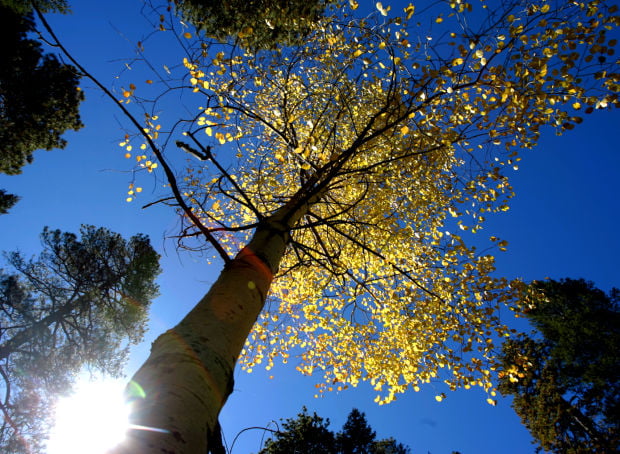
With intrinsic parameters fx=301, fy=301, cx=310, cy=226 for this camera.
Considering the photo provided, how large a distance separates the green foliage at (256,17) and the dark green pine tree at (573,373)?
1321 centimetres

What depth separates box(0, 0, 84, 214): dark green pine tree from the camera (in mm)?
9156

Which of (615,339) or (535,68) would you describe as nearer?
(535,68)

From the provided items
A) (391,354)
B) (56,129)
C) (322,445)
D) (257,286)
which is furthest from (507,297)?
(56,129)

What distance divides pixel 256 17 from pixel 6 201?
10.1 m

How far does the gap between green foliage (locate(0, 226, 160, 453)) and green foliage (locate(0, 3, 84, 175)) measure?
3.62 m

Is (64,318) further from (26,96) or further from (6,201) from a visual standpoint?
(26,96)

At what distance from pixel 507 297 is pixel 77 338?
14407 mm

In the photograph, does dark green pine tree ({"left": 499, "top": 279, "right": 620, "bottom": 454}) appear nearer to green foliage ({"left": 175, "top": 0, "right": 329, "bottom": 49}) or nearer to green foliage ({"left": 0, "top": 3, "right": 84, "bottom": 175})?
green foliage ({"left": 175, "top": 0, "right": 329, "bottom": 49})

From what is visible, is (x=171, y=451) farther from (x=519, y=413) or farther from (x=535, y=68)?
(x=519, y=413)

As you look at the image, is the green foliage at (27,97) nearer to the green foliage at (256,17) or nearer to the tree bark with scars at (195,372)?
the green foliage at (256,17)

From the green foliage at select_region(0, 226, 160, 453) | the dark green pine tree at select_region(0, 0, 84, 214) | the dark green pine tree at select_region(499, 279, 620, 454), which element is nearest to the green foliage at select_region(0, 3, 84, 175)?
the dark green pine tree at select_region(0, 0, 84, 214)

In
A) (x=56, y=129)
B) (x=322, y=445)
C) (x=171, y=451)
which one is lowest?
(x=171, y=451)

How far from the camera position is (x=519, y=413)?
14484mm

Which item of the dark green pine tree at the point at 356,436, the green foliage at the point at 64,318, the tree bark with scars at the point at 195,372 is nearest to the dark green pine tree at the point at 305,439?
the dark green pine tree at the point at 356,436
